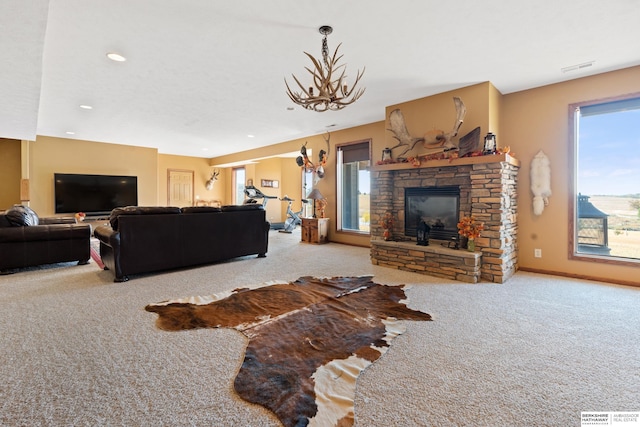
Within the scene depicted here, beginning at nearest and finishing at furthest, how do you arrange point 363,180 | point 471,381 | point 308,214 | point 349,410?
point 349,410, point 471,381, point 363,180, point 308,214

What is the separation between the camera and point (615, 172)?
370 cm

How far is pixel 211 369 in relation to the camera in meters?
1.76

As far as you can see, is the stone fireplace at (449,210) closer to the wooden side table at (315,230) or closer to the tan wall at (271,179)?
the wooden side table at (315,230)

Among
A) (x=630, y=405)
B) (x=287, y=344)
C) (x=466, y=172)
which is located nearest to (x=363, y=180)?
(x=466, y=172)

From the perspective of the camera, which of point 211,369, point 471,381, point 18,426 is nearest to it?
point 18,426

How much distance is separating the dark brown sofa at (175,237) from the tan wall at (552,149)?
4.08m

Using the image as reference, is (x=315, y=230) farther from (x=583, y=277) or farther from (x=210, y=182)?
(x=210, y=182)

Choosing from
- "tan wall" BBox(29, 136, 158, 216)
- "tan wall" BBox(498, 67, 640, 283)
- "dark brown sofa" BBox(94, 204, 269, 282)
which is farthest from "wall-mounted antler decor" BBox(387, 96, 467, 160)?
"tan wall" BBox(29, 136, 158, 216)

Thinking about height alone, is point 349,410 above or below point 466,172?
below

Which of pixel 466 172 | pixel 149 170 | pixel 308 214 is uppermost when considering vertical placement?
pixel 149 170

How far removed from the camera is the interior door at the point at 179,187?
1002 cm

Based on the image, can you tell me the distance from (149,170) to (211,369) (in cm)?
849

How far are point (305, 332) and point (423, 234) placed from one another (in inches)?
103

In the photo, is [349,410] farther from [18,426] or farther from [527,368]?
[18,426]
